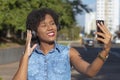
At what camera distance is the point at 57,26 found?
4059 mm

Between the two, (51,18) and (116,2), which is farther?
(116,2)

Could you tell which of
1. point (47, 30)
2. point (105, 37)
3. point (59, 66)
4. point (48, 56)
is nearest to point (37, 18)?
point (47, 30)

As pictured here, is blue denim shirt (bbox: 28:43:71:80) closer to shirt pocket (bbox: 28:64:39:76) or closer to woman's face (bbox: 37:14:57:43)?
shirt pocket (bbox: 28:64:39:76)

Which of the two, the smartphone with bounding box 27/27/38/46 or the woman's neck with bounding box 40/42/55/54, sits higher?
the smartphone with bounding box 27/27/38/46

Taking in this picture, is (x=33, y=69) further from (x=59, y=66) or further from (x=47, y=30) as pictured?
(x=47, y=30)

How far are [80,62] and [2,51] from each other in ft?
77.5

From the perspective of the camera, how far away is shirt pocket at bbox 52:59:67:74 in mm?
3898

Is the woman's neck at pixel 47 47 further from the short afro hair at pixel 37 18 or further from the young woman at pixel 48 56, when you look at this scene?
the short afro hair at pixel 37 18

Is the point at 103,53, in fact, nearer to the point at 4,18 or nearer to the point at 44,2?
the point at 4,18

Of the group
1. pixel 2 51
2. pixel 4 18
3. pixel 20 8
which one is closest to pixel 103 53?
pixel 2 51

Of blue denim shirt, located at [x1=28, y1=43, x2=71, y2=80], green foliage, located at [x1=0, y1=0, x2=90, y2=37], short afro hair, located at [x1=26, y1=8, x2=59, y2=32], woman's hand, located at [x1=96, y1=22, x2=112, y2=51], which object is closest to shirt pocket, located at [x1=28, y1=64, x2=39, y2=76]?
blue denim shirt, located at [x1=28, y1=43, x2=71, y2=80]

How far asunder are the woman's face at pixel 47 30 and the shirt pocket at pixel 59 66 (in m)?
0.19

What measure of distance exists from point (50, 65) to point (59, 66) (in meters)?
0.08

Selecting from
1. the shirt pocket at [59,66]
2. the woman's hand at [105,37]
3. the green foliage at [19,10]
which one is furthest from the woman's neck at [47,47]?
the green foliage at [19,10]
